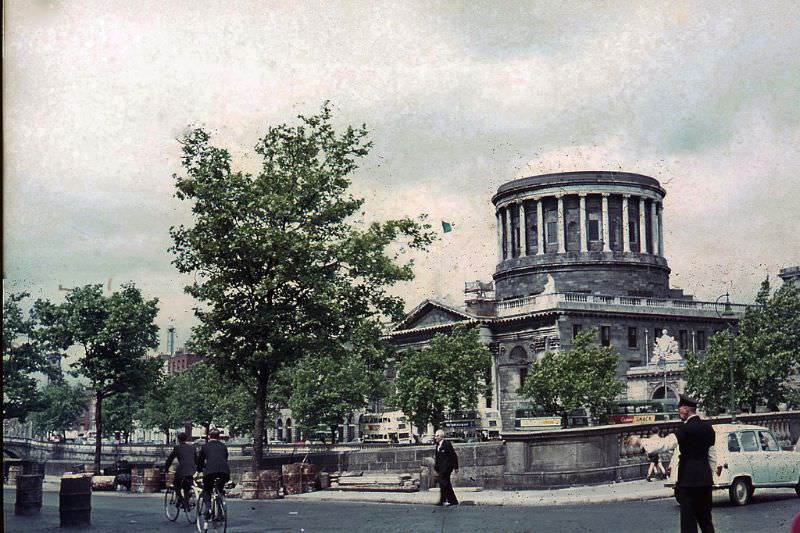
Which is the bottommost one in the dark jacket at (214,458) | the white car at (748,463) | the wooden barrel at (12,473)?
the wooden barrel at (12,473)

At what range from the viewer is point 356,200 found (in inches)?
1602

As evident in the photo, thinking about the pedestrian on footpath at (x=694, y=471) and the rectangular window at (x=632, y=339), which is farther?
the rectangular window at (x=632, y=339)

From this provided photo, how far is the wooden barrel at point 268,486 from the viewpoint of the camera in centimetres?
3442

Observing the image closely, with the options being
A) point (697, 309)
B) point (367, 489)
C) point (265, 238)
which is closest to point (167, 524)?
point (367, 489)

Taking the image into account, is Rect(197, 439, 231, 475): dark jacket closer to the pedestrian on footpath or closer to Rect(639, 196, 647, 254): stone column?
the pedestrian on footpath

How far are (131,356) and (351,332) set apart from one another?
28685mm

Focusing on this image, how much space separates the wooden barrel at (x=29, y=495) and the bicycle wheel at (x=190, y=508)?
16.7 feet

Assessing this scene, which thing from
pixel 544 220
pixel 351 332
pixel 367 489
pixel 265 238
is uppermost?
pixel 544 220

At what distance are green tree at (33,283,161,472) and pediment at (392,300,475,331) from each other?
3944cm

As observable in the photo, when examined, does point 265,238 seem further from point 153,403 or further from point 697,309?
point 153,403

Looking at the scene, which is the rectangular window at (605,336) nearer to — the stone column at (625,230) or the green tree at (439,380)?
the green tree at (439,380)

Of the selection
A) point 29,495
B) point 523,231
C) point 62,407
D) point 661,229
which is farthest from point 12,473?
point 62,407

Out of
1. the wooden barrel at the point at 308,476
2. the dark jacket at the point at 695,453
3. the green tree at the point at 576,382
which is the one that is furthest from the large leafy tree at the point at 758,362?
the dark jacket at the point at 695,453

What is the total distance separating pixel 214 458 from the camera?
67.2 feet
